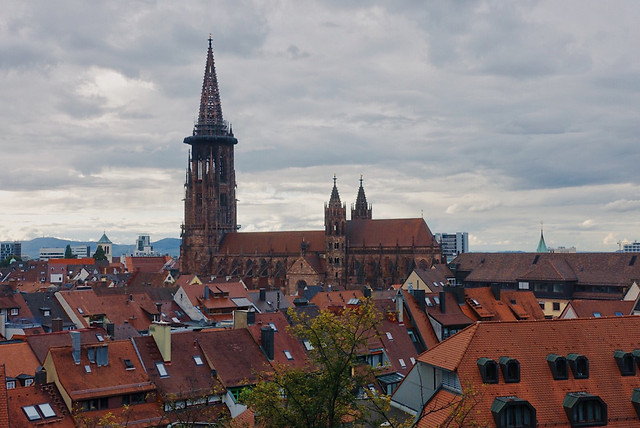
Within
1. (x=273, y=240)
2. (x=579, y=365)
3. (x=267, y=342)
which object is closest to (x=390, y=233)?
(x=273, y=240)

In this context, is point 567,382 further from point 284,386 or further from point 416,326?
point 416,326

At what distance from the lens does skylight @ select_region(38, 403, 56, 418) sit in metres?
35.6

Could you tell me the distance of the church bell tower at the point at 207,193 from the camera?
178 metres

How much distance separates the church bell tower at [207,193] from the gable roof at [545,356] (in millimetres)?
144342

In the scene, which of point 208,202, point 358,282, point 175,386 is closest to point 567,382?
point 175,386

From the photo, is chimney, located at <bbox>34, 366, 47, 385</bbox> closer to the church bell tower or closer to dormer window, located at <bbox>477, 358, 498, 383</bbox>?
dormer window, located at <bbox>477, 358, 498, 383</bbox>

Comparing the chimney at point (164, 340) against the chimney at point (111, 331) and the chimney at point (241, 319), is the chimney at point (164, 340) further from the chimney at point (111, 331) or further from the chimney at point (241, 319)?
the chimney at point (111, 331)

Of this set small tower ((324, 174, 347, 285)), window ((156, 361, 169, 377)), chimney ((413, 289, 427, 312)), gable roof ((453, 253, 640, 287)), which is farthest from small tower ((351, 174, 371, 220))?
window ((156, 361, 169, 377))

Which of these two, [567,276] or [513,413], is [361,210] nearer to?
[567,276]

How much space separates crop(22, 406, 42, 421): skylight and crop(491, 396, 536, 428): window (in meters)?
21.5

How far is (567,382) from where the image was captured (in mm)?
33062

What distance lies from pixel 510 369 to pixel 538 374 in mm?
1548

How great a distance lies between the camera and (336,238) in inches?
6009

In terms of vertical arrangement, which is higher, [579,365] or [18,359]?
[579,365]
